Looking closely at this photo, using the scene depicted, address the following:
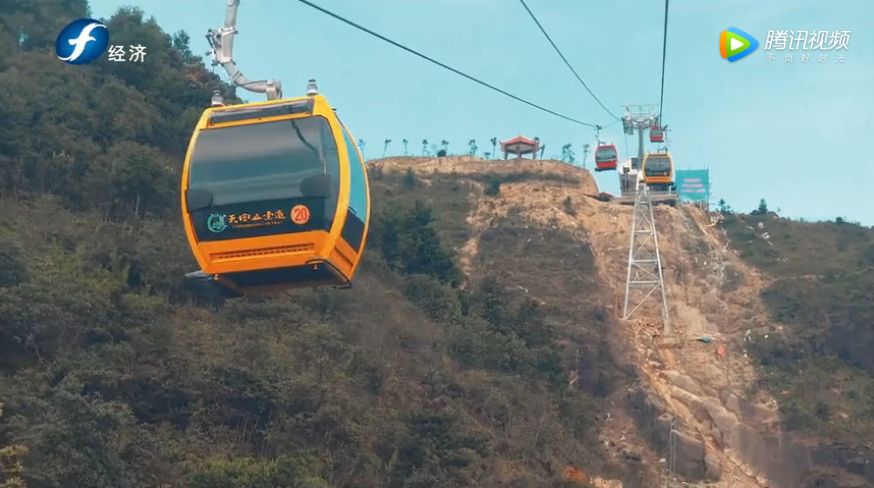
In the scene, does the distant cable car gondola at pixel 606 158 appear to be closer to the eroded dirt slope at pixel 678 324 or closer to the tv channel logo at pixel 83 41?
the eroded dirt slope at pixel 678 324

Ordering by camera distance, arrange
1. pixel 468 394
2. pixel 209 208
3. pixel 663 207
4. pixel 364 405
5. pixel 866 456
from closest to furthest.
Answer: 1. pixel 209 208
2. pixel 364 405
3. pixel 468 394
4. pixel 866 456
5. pixel 663 207

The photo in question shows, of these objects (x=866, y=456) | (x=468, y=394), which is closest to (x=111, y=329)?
(x=468, y=394)

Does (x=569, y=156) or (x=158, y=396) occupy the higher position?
(x=569, y=156)

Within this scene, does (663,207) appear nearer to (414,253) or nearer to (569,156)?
(569,156)

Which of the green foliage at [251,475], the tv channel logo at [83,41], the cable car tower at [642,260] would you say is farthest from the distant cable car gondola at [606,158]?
the tv channel logo at [83,41]

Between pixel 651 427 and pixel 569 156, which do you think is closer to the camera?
pixel 651 427

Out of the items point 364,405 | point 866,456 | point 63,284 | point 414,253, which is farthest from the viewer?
point 414,253

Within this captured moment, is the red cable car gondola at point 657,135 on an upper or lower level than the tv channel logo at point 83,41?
lower
